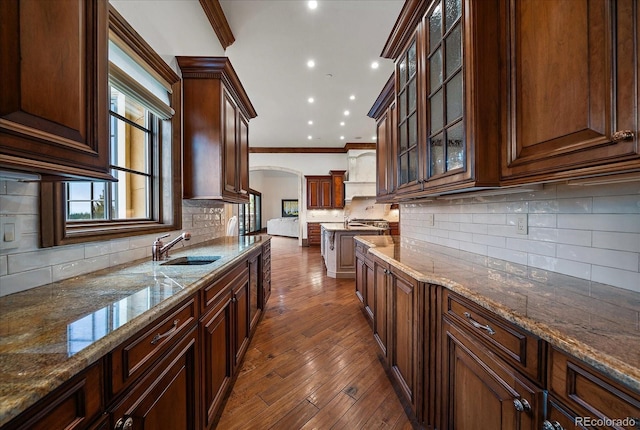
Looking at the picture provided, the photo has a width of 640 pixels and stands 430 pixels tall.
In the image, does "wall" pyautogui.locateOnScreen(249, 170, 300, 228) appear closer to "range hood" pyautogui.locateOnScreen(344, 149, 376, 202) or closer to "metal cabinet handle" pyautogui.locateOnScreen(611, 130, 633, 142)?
"range hood" pyautogui.locateOnScreen(344, 149, 376, 202)

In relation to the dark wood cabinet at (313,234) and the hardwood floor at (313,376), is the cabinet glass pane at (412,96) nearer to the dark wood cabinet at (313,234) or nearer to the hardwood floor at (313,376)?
the hardwood floor at (313,376)

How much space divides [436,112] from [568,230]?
37.8 inches

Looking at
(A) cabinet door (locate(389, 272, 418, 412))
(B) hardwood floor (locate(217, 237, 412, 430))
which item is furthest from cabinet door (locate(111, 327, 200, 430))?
(A) cabinet door (locate(389, 272, 418, 412))

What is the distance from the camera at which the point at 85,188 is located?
1.57m

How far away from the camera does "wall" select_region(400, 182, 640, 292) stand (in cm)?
102

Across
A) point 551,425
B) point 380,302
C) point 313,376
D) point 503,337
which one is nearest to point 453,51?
point 503,337

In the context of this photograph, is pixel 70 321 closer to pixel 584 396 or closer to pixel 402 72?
pixel 584 396

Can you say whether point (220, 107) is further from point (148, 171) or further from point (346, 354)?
point (346, 354)

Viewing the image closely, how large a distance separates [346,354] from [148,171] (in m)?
2.39

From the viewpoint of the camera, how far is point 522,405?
816 mm

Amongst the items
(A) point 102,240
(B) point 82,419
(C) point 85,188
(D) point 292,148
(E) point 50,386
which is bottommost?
(B) point 82,419

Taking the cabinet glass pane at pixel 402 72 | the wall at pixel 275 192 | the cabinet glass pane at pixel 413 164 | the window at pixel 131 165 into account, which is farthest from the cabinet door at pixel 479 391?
the wall at pixel 275 192

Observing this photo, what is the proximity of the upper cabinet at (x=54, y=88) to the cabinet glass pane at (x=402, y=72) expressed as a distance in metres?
1.96

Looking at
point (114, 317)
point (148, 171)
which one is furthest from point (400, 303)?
point (148, 171)
